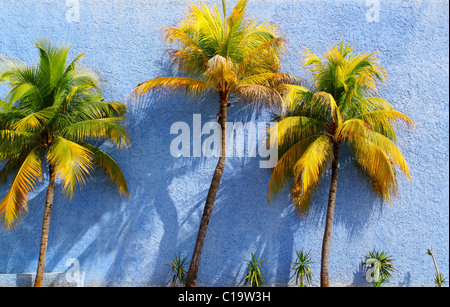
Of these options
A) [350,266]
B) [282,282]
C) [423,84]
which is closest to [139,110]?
[282,282]

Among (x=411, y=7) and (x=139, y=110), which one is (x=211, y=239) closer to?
(x=139, y=110)

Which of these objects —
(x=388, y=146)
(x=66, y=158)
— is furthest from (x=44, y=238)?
(x=388, y=146)

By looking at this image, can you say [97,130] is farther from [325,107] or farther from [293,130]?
[325,107]

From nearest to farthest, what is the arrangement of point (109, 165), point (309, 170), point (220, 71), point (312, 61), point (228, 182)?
point (220, 71)
point (309, 170)
point (312, 61)
point (109, 165)
point (228, 182)

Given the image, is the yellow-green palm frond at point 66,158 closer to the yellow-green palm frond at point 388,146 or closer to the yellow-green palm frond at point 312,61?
the yellow-green palm frond at point 312,61

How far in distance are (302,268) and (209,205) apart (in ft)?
8.88

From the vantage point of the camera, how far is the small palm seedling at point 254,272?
9.13 meters

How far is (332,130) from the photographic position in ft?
29.9

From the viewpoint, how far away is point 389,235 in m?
9.61

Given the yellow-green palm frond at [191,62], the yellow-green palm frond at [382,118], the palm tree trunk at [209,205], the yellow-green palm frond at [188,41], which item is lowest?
the palm tree trunk at [209,205]

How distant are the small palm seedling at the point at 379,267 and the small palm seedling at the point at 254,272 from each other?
2555 millimetres

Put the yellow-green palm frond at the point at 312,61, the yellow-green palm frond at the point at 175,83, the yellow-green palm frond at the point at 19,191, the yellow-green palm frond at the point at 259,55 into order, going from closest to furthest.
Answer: the yellow-green palm frond at the point at 19,191 < the yellow-green palm frond at the point at 259,55 < the yellow-green palm frond at the point at 175,83 < the yellow-green palm frond at the point at 312,61

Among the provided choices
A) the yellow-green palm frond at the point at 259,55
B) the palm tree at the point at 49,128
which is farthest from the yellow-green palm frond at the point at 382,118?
the palm tree at the point at 49,128

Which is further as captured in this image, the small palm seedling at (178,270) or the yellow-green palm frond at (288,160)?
the small palm seedling at (178,270)
